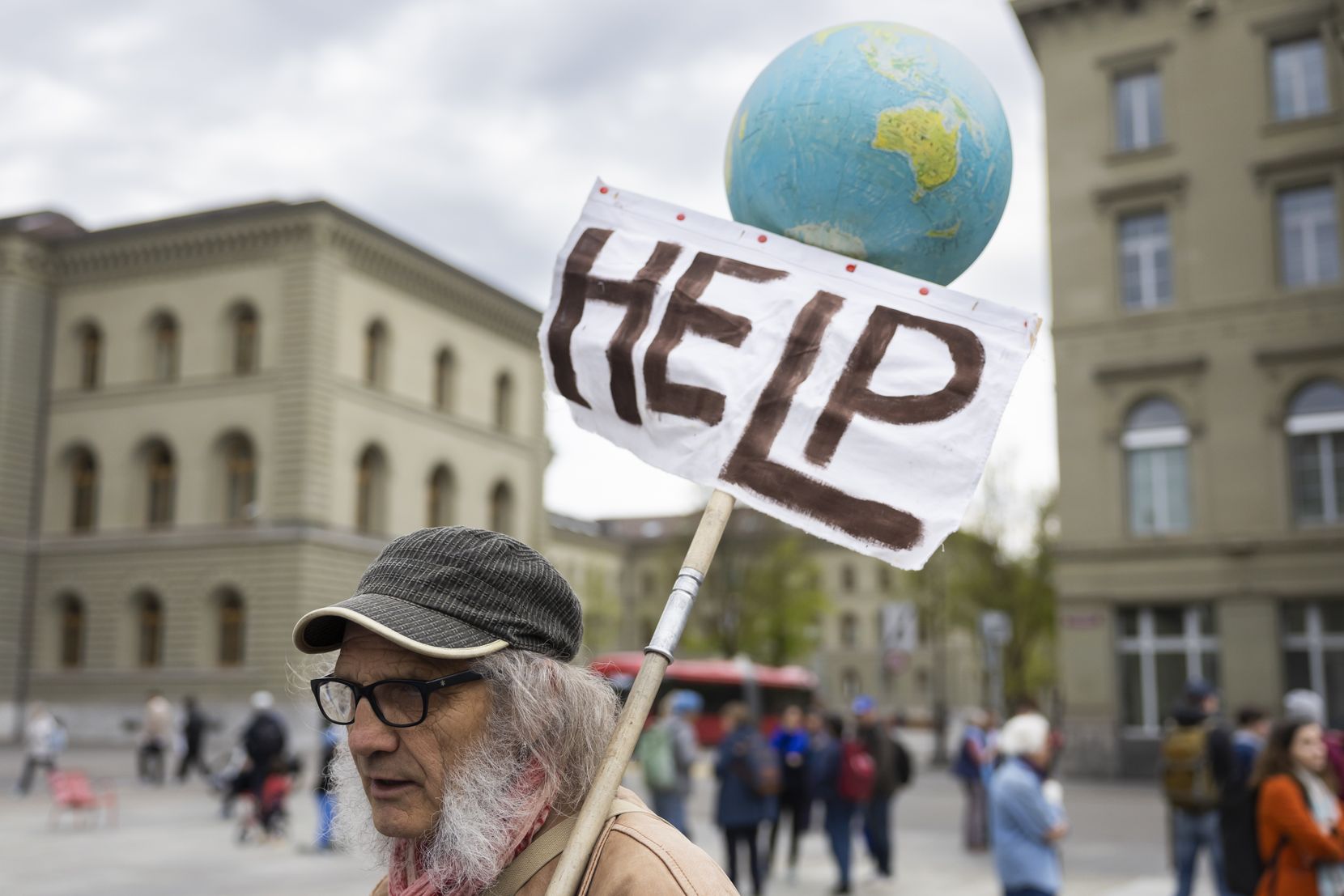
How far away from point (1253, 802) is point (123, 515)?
119 feet

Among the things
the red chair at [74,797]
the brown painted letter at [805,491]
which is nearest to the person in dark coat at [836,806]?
the red chair at [74,797]

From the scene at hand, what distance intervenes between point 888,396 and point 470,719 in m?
1.00

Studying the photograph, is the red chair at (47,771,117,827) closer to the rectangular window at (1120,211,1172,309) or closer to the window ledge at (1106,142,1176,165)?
the rectangular window at (1120,211,1172,309)

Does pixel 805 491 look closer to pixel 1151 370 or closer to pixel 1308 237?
pixel 1151 370

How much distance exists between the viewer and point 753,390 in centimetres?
245

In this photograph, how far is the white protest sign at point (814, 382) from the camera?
2.37 meters

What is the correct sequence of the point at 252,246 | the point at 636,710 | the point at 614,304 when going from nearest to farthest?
the point at 636,710
the point at 614,304
the point at 252,246

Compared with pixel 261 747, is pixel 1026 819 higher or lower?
higher

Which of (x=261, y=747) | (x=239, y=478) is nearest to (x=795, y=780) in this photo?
(x=261, y=747)

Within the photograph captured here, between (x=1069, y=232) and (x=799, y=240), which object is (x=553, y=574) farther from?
(x=1069, y=232)

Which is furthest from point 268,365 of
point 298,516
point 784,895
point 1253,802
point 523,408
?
point 1253,802

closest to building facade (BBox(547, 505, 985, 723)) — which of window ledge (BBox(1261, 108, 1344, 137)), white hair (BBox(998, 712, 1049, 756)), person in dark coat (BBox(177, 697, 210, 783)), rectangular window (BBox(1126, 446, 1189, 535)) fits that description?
person in dark coat (BBox(177, 697, 210, 783))

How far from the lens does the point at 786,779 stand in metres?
14.1

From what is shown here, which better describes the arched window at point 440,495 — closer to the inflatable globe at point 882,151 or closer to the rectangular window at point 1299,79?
the rectangular window at point 1299,79
